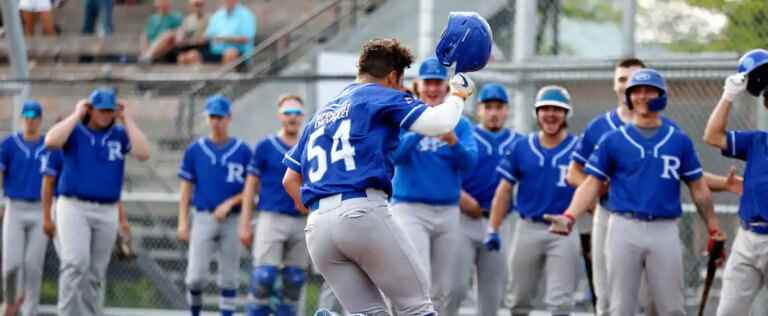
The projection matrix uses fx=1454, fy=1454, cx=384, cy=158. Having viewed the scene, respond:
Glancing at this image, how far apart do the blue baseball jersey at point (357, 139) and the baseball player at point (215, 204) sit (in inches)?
223

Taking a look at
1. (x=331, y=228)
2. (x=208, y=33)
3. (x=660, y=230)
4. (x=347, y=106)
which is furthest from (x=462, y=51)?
(x=208, y=33)

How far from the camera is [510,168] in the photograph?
11.7 metres

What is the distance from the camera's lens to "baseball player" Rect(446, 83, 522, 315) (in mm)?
11562

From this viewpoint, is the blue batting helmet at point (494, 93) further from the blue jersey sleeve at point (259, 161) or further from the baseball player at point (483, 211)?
the blue jersey sleeve at point (259, 161)

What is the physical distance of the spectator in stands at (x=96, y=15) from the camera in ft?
64.4

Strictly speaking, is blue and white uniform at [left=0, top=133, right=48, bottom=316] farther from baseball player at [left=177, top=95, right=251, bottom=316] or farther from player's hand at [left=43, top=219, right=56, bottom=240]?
baseball player at [left=177, top=95, right=251, bottom=316]

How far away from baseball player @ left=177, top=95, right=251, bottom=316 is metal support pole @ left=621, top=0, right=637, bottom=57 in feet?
12.1

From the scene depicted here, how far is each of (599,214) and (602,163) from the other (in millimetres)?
921

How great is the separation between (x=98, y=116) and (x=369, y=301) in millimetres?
5780

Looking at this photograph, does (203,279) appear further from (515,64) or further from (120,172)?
(515,64)

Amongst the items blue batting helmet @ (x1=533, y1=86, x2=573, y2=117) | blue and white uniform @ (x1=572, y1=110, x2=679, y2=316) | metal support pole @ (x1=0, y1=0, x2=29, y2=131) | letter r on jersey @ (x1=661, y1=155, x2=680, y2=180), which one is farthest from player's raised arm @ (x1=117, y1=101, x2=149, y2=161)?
letter r on jersey @ (x1=661, y1=155, x2=680, y2=180)

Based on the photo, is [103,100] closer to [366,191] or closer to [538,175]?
[538,175]

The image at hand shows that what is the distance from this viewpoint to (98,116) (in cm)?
1295

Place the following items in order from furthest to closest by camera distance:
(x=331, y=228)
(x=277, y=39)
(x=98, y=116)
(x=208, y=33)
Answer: (x=208, y=33), (x=277, y=39), (x=98, y=116), (x=331, y=228)
